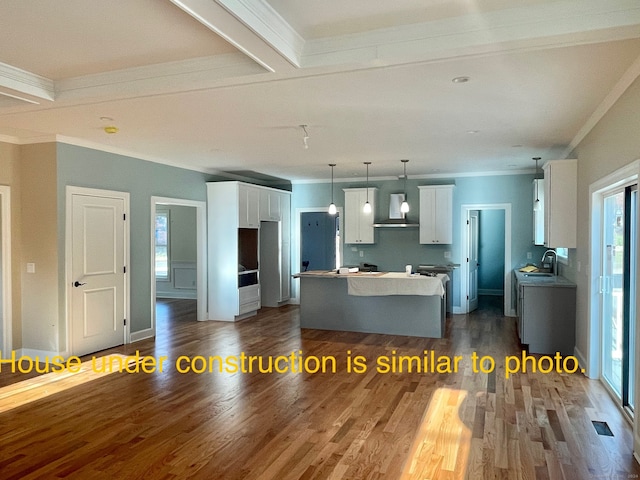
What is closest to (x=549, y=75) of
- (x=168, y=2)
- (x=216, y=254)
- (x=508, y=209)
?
(x=168, y=2)

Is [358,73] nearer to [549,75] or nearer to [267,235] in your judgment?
[549,75]

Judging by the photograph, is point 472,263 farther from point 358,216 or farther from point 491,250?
point 491,250

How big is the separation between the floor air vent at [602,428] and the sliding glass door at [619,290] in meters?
0.35

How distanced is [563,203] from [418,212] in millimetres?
3493

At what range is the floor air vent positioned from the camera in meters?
3.40

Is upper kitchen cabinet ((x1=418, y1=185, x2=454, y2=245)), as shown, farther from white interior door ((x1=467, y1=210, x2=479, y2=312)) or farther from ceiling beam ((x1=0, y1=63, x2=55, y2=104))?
ceiling beam ((x1=0, y1=63, x2=55, y2=104))

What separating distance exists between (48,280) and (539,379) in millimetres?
5366

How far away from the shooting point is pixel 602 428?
348cm

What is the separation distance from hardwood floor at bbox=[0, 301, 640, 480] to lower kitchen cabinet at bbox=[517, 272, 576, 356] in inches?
19.6

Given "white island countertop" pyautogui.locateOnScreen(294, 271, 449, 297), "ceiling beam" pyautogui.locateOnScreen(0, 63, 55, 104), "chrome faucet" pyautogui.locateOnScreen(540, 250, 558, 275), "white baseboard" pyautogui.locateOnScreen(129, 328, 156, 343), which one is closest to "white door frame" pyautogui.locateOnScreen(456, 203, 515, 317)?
"chrome faucet" pyautogui.locateOnScreen(540, 250, 558, 275)

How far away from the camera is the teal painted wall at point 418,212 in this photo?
8266mm

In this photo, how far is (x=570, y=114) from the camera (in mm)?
4496

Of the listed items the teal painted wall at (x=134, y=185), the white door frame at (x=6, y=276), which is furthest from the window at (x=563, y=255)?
the white door frame at (x=6, y=276)

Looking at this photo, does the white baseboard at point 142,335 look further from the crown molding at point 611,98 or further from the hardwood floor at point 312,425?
the crown molding at point 611,98
